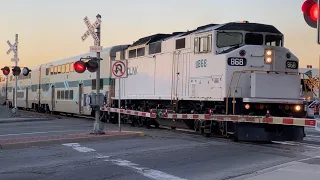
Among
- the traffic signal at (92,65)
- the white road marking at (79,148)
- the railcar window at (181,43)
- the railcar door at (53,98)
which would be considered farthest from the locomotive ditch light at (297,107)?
the railcar door at (53,98)

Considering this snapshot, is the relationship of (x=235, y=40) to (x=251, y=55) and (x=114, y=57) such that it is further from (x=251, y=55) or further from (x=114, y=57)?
(x=114, y=57)

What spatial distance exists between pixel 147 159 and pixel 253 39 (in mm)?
6681

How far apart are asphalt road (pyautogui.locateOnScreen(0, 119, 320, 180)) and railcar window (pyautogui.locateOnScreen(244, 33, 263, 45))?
3.66 metres

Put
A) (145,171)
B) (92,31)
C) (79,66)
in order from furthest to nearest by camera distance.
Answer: (92,31) < (79,66) < (145,171)

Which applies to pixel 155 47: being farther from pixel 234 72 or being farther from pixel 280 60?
Result: pixel 280 60

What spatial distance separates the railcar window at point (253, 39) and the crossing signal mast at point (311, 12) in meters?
8.90

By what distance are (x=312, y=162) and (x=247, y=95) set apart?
4.39 metres

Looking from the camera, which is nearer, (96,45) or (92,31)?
(96,45)

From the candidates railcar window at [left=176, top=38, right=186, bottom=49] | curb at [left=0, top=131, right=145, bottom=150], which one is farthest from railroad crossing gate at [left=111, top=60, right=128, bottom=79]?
curb at [left=0, top=131, right=145, bottom=150]

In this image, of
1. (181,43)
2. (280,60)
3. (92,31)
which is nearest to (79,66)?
(92,31)

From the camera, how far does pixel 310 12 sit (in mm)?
5801

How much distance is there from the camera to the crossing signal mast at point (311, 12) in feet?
18.7

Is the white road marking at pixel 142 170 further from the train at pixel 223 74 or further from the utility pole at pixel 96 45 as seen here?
the train at pixel 223 74

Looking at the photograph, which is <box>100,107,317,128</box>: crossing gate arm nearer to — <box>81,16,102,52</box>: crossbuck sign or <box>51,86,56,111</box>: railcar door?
<box>81,16,102,52</box>: crossbuck sign
